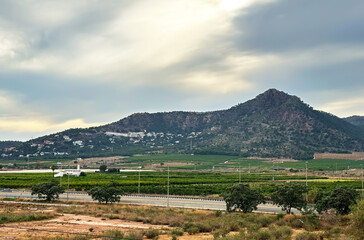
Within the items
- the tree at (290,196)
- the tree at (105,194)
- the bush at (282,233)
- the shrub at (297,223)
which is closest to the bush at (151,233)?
the bush at (282,233)

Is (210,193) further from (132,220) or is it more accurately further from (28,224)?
(28,224)

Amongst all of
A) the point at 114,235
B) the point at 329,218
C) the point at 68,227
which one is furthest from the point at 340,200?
the point at 68,227

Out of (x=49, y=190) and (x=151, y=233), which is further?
(x=49, y=190)

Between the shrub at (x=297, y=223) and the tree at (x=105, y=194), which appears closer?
the shrub at (x=297, y=223)

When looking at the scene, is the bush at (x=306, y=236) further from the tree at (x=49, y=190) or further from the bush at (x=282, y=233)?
the tree at (x=49, y=190)

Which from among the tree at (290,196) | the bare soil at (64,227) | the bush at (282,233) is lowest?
the bare soil at (64,227)

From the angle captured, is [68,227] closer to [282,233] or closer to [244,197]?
[282,233]

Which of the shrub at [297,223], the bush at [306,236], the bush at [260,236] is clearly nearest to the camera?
the bush at [306,236]

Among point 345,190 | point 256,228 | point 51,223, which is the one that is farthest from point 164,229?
point 345,190

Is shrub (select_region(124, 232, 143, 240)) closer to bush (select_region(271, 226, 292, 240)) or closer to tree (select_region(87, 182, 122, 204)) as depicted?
bush (select_region(271, 226, 292, 240))

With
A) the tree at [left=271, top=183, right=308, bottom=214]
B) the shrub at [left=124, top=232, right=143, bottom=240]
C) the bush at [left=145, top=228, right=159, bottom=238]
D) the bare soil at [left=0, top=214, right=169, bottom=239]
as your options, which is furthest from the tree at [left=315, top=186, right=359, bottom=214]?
the shrub at [left=124, top=232, right=143, bottom=240]

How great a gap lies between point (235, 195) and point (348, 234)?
21.5 meters

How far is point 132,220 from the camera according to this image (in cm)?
5266

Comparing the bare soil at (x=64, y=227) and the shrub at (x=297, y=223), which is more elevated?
the shrub at (x=297, y=223)
